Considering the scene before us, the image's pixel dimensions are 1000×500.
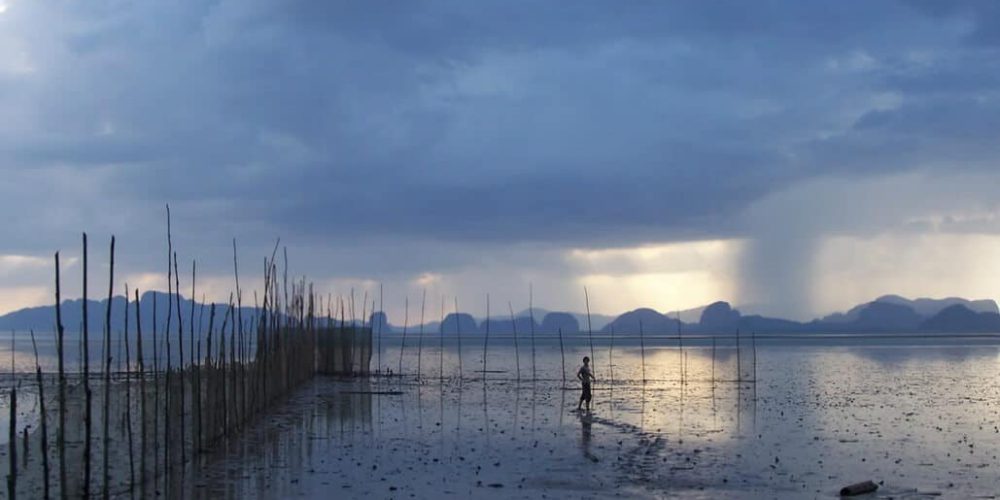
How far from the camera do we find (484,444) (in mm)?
17938

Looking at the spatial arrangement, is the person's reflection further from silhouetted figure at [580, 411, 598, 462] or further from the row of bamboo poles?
the row of bamboo poles

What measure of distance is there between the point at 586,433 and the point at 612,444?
1.80m

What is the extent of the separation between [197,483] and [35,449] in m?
5.01

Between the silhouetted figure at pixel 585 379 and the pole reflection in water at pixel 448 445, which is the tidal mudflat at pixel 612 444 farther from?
the silhouetted figure at pixel 585 379

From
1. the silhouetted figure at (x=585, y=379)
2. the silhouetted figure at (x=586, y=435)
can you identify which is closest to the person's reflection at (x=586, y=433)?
the silhouetted figure at (x=586, y=435)

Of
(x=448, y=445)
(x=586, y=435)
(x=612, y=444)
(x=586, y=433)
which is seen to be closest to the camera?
(x=448, y=445)

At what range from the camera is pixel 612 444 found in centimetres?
1786

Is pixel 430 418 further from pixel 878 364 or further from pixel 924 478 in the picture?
pixel 878 364

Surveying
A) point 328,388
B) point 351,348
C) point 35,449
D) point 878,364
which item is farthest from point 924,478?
point 878,364

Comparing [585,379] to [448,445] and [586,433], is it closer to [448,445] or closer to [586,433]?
[586,433]

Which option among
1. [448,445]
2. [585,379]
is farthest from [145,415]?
[585,379]

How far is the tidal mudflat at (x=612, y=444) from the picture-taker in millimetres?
13430

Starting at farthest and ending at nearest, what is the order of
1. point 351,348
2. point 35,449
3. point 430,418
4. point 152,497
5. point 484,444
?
point 351,348 → point 430,418 → point 484,444 → point 35,449 → point 152,497

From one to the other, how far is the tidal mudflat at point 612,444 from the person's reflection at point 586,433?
0.07 m
